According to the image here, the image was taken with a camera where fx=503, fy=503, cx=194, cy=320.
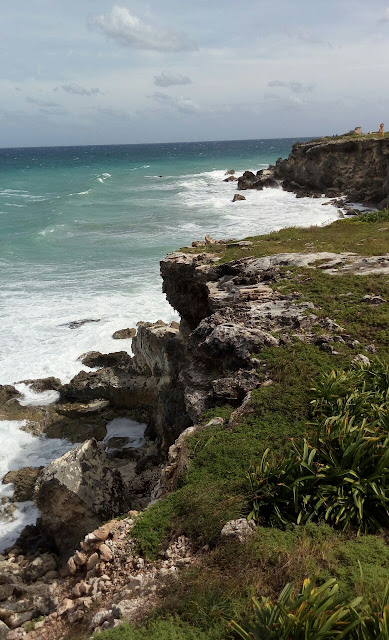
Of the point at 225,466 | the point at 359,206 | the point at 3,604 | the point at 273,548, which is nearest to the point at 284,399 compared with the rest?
the point at 225,466

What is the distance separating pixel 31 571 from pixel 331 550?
27.9 feet

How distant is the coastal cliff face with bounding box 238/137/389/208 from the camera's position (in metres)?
47.9

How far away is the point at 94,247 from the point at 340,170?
29.5 m

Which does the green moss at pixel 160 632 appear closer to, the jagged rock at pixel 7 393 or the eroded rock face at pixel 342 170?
the jagged rock at pixel 7 393

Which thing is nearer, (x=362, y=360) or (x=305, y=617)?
(x=305, y=617)

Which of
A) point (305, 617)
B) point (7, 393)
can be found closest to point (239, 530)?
point (305, 617)

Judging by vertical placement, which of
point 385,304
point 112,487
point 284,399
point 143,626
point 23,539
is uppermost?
point 385,304

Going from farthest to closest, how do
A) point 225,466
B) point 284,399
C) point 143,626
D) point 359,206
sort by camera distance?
point 359,206
point 284,399
point 225,466
point 143,626

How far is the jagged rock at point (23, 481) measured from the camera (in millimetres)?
15516

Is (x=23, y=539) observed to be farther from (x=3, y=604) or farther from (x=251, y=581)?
(x=251, y=581)

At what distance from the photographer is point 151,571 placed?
7609 millimetres

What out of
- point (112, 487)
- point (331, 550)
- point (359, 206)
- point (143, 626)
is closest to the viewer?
point (143, 626)

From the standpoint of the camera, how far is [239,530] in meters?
7.47

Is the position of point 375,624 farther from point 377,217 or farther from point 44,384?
point 377,217
